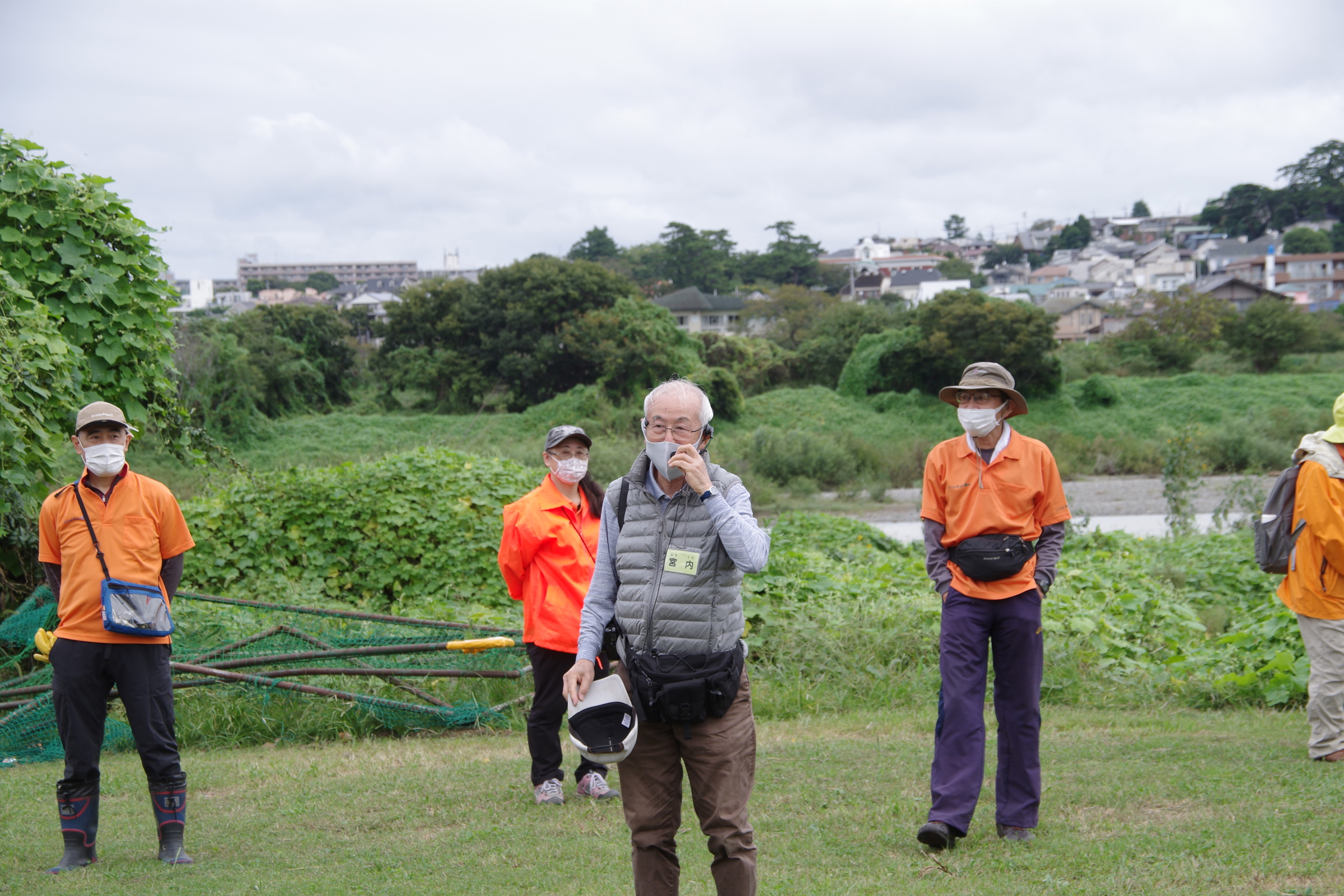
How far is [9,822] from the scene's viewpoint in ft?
18.3

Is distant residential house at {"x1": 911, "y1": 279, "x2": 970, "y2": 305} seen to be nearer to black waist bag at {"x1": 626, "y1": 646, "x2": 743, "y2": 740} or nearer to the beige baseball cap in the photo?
the beige baseball cap

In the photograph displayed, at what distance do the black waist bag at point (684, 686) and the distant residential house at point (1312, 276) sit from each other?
3997 inches

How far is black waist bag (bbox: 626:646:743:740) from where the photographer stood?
135 inches

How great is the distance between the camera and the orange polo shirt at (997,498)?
186 inches

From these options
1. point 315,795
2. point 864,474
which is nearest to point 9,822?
point 315,795

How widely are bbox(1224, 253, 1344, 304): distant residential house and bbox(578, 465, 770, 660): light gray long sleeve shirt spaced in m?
101

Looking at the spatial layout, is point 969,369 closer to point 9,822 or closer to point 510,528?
point 510,528

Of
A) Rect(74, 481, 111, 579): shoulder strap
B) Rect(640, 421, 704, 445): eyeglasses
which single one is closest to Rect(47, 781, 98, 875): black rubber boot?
Rect(74, 481, 111, 579): shoulder strap

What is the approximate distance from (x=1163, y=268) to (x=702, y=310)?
69.1 meters

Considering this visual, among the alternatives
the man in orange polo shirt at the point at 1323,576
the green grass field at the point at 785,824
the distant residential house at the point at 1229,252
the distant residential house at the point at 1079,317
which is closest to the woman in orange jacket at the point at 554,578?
the green grass field at the point at 785,824

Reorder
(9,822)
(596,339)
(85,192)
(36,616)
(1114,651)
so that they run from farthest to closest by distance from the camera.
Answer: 1. (596,339)
2. (85,192)
3. (1114,651)
4. (36,616)
5. (9,822)

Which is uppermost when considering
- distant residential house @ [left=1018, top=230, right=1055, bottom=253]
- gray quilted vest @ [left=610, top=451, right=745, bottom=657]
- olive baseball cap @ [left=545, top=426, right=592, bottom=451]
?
distant residential house @ [left=1018, top=230, right=1055, bottom=253]

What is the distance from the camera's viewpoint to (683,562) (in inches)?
136

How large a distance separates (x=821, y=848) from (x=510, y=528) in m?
2.24
